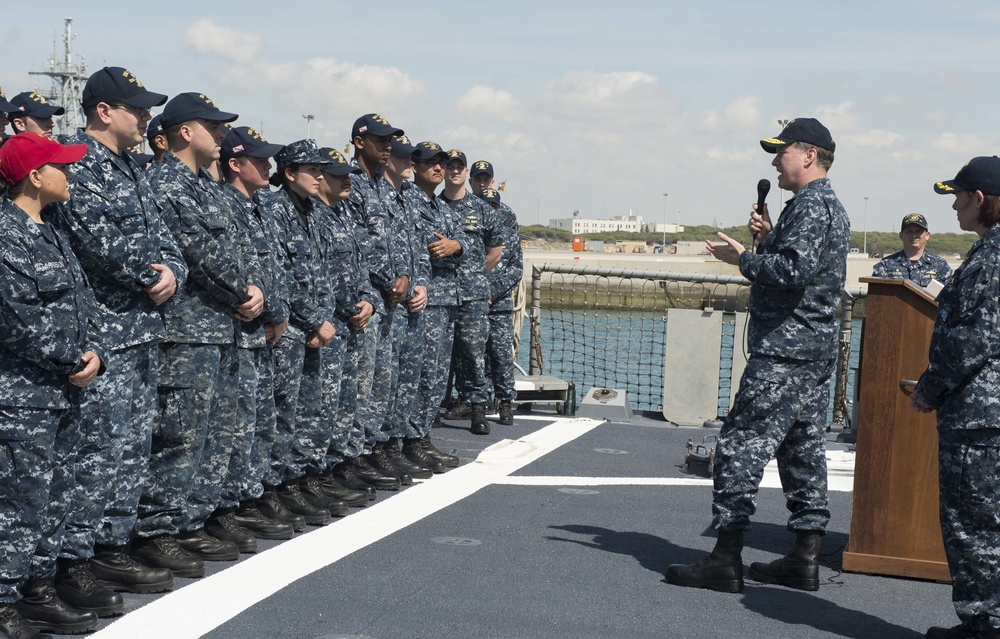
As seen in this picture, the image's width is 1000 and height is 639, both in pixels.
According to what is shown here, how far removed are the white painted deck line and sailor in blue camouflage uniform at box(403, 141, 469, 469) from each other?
1.28 feet

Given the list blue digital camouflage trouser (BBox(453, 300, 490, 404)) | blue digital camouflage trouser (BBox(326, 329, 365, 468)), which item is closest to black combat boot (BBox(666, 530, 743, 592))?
blue digital camouflage trouser (BBox(326, 329, 365, 468))

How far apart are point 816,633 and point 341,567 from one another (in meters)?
2.03

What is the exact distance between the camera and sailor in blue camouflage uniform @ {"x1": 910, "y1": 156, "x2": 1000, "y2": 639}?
413 cm

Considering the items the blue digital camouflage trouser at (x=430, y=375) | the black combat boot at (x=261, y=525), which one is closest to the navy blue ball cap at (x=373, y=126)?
the blue digital camouflage trouser at (x=430, y=375)

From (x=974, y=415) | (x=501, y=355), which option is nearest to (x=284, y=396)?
(x=974, y=415)

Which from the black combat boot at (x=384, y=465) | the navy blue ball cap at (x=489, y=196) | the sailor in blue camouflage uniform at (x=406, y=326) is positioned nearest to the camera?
the black combat boot at (x=384, y=465)

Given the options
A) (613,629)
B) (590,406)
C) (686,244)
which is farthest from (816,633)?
(686,244)

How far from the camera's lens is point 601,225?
545 ft

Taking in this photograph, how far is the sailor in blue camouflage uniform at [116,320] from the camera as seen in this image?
438 centimetres

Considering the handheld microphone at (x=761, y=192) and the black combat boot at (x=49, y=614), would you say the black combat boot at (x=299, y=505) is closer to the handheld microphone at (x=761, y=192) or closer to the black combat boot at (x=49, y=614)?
the black combat boot at (x=49, y=614)

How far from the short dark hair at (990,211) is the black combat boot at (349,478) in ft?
12.0

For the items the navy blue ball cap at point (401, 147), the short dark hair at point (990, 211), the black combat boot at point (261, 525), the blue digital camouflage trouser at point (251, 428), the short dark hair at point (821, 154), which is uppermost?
the navy blue ball cap at point (401, 147)

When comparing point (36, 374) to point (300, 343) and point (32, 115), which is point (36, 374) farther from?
point (32, 115)

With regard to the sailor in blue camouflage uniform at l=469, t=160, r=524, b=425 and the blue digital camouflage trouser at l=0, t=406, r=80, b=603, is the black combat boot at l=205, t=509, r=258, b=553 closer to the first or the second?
the blue digital camouflage trouser at l=0, t=406, r=80, b=603
